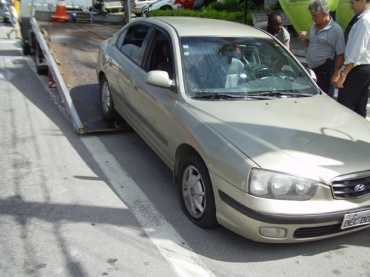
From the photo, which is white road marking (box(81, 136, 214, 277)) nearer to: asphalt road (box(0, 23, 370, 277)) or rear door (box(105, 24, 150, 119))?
asphalt road (box(0, 23, 370, 277))

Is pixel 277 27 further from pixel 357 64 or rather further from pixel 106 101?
pixel 106 101

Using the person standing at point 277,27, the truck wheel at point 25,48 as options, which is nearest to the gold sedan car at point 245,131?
the person standing at point 277,27

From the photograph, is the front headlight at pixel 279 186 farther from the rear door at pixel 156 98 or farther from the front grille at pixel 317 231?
the rear door at pixel 156 98

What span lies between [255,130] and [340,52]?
8.75 ft

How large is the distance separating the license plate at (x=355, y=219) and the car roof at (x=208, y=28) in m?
2.37

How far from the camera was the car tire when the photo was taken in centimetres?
351

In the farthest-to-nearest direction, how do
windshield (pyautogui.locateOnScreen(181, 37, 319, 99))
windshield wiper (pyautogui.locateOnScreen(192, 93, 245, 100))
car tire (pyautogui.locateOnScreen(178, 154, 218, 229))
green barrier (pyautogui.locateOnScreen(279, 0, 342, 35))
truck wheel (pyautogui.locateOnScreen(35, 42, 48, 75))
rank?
truck wheel (pyautogui.locateOnScreen(35, 42, 48, 75)), green barrier (pyautogui.locateOnScreen(279, 0, 342, 35)), windshield (pyautogui.locateOnScreen(181, 37, 319, 99)), windshield wiper (pyautogui.locateOnScreen(192, 93, 245, 100)), car tire (pyautogui.locateOnScreen(178, 154, 218, 229))

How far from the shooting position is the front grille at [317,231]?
3.17 meters

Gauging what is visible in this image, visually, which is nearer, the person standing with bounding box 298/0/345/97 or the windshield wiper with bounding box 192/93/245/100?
the windshield wiper with bounding box 192/93/245/100

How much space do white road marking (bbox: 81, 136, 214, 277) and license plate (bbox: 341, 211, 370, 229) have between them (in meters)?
1.06

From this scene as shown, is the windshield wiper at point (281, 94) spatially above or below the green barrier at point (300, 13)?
below

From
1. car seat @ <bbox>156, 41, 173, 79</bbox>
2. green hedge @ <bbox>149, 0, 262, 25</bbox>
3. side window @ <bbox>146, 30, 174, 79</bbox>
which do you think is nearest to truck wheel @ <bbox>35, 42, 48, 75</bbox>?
side window @ <bbox>146, 30, 174, 79</bbox>

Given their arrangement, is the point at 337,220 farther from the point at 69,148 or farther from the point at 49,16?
the point at 49,16

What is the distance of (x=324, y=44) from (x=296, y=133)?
2.57m
